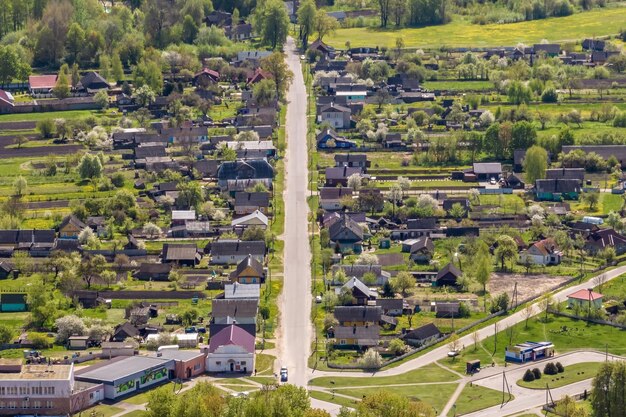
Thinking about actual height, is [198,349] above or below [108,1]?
below

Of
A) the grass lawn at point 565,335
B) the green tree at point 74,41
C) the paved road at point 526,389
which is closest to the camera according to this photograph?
the paved road at point 526,389

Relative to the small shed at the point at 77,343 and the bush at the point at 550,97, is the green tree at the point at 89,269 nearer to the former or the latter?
the small shed at the point at 77,343

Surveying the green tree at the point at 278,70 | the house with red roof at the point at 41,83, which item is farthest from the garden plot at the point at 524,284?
the house with red roof at the point at 41,83

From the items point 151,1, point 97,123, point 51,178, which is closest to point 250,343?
point 51,178

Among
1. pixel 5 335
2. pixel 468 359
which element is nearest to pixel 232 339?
pixel 468 359

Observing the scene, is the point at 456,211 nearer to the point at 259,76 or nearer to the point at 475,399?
the point at 475,399

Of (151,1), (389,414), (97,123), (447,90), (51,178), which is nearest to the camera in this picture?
(389,414)

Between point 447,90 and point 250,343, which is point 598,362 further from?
point 447,90
